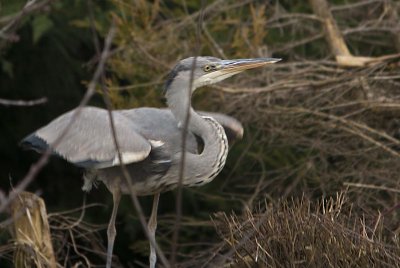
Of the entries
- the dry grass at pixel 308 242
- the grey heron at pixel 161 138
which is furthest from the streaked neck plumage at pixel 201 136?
the dry grass at pixel 308 242

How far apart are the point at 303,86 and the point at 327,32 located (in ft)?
1.81

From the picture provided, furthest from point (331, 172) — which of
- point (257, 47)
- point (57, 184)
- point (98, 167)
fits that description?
point (57, 184)

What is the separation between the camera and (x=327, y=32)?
655 cm

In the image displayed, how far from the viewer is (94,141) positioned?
16.4 feet

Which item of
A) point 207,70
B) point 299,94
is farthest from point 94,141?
point 299,94

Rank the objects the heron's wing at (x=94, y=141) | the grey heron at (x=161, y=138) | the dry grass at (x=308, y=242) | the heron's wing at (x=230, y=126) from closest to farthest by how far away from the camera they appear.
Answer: the dry grass at (x=308, y=242) → the heron's wing at (x=94, y=141) → the grey heron at (x=161, y=138) → the heron's wing at (x=230, y=126)

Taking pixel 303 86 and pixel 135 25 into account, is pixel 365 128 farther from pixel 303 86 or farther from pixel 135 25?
pixel 135 25

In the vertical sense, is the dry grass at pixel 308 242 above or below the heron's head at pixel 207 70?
below

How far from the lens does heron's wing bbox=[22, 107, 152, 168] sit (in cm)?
484

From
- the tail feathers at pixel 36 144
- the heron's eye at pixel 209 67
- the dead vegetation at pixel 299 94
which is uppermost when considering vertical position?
the heron's eye at pixel 209 67

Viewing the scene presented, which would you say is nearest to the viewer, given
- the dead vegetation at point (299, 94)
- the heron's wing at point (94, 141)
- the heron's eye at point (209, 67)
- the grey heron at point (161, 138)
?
the heron's wing at point (94, 141)

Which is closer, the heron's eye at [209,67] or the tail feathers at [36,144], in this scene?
the tail feathers at [36,144]

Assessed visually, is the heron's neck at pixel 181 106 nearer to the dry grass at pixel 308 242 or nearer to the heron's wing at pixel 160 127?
the heron's wing at pixel 160 127

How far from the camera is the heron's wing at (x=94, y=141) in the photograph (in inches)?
191
